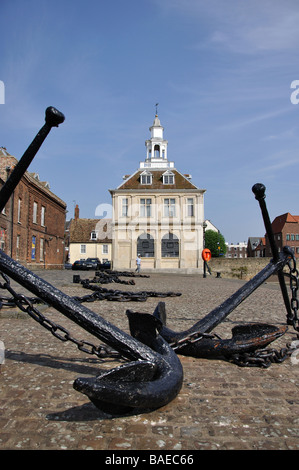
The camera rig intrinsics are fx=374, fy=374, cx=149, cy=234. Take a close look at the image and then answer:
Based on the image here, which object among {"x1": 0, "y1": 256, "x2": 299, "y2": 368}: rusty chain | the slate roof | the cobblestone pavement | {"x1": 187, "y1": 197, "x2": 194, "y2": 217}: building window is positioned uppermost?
the slate roof

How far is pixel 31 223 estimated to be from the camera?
28.0m

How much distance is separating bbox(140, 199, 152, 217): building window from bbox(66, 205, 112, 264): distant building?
18484mm

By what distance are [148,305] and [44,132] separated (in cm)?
504

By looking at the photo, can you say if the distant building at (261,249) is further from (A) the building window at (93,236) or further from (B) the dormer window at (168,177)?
(B) the dormer window at (168,177)

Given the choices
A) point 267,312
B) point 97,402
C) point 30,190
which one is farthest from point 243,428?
point 30,190

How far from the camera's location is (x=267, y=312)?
651 centimetres

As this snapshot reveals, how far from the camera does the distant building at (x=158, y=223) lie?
34.3m

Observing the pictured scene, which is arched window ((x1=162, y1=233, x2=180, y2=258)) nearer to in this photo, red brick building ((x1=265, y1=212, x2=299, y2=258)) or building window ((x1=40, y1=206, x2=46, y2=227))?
building window ((x1=40, y1=206, x2=46, y2=227))

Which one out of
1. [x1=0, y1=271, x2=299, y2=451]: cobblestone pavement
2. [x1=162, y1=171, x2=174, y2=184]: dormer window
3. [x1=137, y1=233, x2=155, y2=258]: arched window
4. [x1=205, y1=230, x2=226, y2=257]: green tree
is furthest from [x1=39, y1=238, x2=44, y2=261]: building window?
[x1=205, y1=230, x2=226, y2=257]: green tree

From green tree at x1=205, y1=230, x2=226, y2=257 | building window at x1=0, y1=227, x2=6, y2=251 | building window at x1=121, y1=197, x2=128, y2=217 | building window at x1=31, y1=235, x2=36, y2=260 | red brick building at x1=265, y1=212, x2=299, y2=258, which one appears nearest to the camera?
building window at x1=0, y1=227, x2=6, y2=251

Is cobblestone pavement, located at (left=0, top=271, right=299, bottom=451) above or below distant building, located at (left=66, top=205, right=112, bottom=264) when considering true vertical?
below

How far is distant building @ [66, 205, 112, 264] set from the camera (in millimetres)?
53219

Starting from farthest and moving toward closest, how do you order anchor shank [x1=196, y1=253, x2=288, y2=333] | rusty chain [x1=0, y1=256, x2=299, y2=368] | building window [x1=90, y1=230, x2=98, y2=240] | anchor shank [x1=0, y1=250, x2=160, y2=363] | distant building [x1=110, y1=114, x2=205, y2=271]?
building window [x1=90, y1=230, x2=98, y2=240]
distant building [x1=110, y1=114, x2=205, y2=271]
anchor shank [x1=196, y1=253, x2=288, y2=333]
rusty chain [x1=0, y1=256, x2=299, y2=368]
anchor shank [x1=0, y1=250, x2=160, y2=363]

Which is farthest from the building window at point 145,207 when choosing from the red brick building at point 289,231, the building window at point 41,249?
the red brick building at point 289,231
